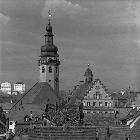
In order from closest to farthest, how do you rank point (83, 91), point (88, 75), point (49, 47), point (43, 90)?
point (43, 90), point (83, 91), point (88, 75), point (49, 47)

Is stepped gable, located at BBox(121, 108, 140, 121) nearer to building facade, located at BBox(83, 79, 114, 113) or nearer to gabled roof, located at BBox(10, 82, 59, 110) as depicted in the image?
building facade, located at BBox(83, 79, 114, 113)

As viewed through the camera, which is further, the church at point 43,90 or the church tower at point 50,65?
the church tower at point 50,65

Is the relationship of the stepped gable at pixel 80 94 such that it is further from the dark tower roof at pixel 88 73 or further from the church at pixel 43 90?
the dark tower roof at pixel 88 73

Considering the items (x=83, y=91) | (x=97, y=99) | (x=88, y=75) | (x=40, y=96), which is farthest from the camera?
(x=88, y=75)

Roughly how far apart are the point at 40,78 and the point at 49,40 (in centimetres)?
786

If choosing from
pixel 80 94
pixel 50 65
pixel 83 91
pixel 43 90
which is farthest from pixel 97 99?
pixel 50 65

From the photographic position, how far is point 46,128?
1870 cm

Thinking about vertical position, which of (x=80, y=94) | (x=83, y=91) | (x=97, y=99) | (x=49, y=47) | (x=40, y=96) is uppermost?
(x=49, y=47)

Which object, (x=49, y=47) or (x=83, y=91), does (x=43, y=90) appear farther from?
(x=49, y=47)

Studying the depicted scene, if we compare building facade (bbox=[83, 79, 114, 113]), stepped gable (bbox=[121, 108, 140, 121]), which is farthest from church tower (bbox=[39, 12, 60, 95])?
stepped gable (bbox=[121, 108, 140, 121])

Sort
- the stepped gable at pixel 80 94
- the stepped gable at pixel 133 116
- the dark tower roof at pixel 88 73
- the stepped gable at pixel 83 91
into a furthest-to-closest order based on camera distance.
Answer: the dark tower roof at pixel 88 73 < the stepped gable at pixel 80 94 < the stepped gable at pixel 83 91 < the stepped gable at pixel 133 116

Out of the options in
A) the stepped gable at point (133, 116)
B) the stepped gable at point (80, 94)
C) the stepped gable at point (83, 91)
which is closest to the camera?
the stepped gable at point (133, 116)

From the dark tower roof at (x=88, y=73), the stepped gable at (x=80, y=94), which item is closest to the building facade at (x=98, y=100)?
the stepped gable at (x=80, y=94)

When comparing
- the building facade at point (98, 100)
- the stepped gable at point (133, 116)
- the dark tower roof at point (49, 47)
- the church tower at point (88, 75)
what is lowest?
the stepped gable at point (133, 116)
